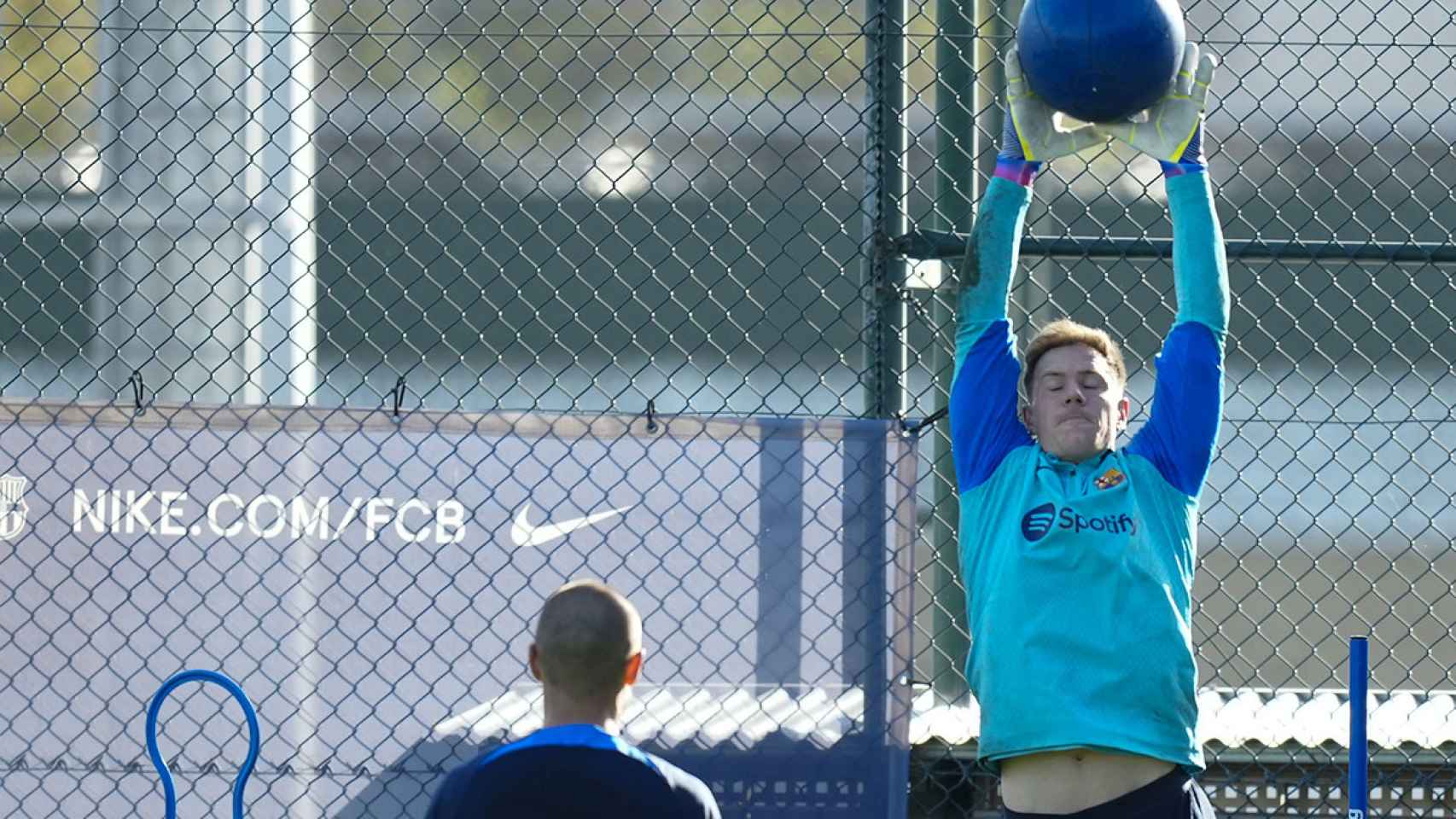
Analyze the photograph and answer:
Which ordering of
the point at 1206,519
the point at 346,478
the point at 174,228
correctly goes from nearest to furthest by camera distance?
the point at 346,478 → the point at 174,228 → the point at 1206,519

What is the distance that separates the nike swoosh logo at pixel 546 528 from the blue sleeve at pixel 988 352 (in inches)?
36.6

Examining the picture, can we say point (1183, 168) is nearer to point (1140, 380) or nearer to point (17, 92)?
point (1140, 380)

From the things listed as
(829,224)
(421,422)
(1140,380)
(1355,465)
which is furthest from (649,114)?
(421,422)

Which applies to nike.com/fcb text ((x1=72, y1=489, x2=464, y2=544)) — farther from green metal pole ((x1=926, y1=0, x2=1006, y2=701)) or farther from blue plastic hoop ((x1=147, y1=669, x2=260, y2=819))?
green metal pole ((x1=926, y1=0, x2=1006, y2=701))

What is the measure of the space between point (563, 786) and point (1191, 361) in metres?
1.45

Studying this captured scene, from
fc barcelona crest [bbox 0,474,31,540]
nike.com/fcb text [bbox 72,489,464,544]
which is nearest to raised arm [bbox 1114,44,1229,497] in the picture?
nike.com/fcb text [bbox 72,489,464,544]

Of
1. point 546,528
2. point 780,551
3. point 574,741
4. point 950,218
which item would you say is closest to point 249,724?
point 546,528

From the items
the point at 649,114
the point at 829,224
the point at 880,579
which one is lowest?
the point at 880,579

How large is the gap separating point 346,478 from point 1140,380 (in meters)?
4.75

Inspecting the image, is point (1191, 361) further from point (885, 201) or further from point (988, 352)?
point (885, 201)

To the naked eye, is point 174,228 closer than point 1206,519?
Yes

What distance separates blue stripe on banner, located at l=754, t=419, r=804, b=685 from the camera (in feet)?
12.2

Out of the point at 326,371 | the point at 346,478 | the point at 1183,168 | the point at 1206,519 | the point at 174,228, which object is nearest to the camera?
the point at 1183,168

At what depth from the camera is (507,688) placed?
3.73m
